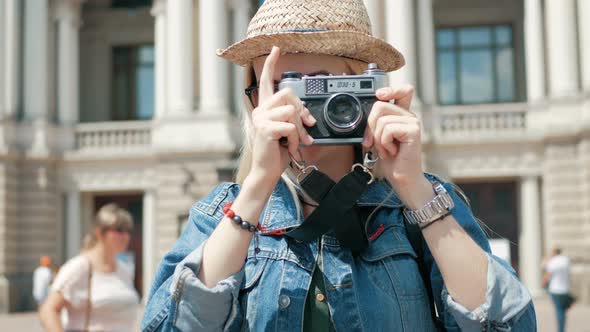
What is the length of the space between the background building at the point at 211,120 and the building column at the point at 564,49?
0.12ft

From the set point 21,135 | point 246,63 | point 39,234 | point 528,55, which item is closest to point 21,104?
Result: point 21,135

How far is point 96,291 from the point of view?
515 centimetres

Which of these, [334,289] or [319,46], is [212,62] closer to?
[319,46]

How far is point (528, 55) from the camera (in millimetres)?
22250

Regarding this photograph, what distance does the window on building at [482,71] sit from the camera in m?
24.3

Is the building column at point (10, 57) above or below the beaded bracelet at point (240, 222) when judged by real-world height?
above

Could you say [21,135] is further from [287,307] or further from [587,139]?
[287,307]

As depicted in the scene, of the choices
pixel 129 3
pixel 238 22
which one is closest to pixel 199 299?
pixel 238 22

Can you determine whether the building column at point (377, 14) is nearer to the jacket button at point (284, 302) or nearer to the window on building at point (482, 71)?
the window on building at point (482, 71)

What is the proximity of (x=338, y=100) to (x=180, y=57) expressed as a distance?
21.3m

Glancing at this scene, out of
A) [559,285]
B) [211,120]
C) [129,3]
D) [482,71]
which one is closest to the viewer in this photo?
[559,285]

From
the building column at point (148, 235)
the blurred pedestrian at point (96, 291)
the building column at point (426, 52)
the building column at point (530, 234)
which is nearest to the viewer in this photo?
the blurred pedestrian at point (96, 291)

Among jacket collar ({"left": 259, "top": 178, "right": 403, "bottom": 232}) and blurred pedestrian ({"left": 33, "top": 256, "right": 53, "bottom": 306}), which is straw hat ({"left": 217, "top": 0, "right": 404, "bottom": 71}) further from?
blurred pedestrian ({"left": 33, "top": 256, "right": 53, "bottom": 306})

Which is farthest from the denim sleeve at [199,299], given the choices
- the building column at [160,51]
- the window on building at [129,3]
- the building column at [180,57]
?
the window on building at [129,3]
